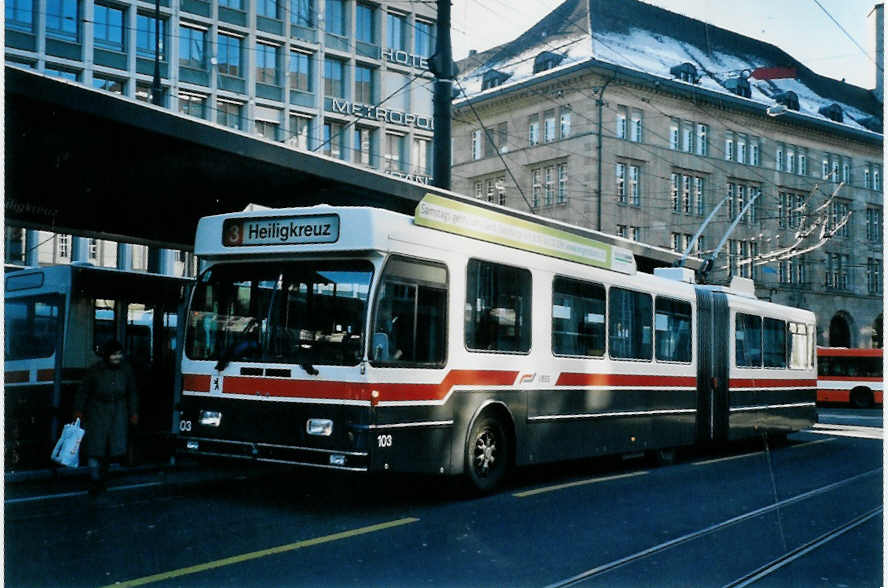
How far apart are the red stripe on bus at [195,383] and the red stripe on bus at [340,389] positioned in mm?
242

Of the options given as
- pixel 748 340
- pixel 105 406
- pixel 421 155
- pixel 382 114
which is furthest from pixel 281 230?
pixel 421 155

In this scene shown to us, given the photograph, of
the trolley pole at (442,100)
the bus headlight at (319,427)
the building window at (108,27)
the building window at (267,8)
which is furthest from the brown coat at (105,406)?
the building window at (267,8)

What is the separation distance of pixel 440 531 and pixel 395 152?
135 feet

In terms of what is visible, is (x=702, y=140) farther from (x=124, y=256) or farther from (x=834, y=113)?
(x=124, y=256)

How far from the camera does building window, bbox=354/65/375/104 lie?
46.9 meters

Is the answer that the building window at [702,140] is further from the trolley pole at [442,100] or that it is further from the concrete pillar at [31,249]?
the trolley pole at [442,100]

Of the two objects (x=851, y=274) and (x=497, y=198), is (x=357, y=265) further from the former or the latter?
(x=497, y=198)

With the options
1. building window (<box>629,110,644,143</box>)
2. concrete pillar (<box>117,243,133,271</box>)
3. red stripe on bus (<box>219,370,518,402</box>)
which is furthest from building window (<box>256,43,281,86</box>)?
red stripe on bus (<box>219,370,518,402</box>)

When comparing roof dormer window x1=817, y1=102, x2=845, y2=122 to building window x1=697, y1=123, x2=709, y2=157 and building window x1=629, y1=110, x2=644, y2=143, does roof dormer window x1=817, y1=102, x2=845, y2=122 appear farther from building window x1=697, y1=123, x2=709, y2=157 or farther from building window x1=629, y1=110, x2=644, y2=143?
building window x1=629, y1=110, x2=644, y2=143

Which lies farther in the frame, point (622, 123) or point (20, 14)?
point (622, 123)

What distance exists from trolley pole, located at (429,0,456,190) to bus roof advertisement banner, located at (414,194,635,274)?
3.10 metres

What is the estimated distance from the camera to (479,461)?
10.9 metres

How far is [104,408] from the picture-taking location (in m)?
10.9

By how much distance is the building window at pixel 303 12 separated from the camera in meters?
43.2
